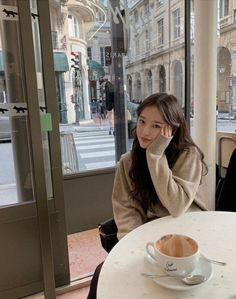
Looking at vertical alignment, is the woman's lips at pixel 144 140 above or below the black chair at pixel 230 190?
above

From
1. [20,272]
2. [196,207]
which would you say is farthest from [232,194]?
[20,272]

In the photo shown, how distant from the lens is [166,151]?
124 centimetres

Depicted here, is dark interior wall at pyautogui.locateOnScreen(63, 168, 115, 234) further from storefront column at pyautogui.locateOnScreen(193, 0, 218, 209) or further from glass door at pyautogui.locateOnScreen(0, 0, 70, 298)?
storefront column at pyautogui.locateOnScreen(193, 0, 218, 209)

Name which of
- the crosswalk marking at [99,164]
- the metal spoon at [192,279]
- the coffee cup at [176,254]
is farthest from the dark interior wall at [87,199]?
the metal spoon at [192,279]

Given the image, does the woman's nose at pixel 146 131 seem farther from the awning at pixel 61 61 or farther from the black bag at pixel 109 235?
the awning at pixel 61 61

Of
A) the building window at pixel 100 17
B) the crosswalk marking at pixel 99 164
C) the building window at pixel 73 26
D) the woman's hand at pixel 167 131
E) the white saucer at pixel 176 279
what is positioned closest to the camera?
the white saucer at pixel 176 279

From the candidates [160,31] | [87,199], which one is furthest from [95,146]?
[160,31]

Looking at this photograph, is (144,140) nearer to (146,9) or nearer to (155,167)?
(155,167)

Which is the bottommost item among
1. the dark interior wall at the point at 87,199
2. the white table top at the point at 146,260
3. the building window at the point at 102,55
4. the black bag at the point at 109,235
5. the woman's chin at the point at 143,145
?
the dark interior wall at the point at 87,199

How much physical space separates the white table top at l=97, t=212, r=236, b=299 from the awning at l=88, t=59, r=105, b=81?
177 centimetres

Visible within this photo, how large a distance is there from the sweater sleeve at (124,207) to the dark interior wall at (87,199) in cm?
127

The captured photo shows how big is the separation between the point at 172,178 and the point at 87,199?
5.03ft

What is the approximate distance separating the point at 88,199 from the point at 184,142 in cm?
148

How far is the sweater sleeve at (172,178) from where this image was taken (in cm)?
106
